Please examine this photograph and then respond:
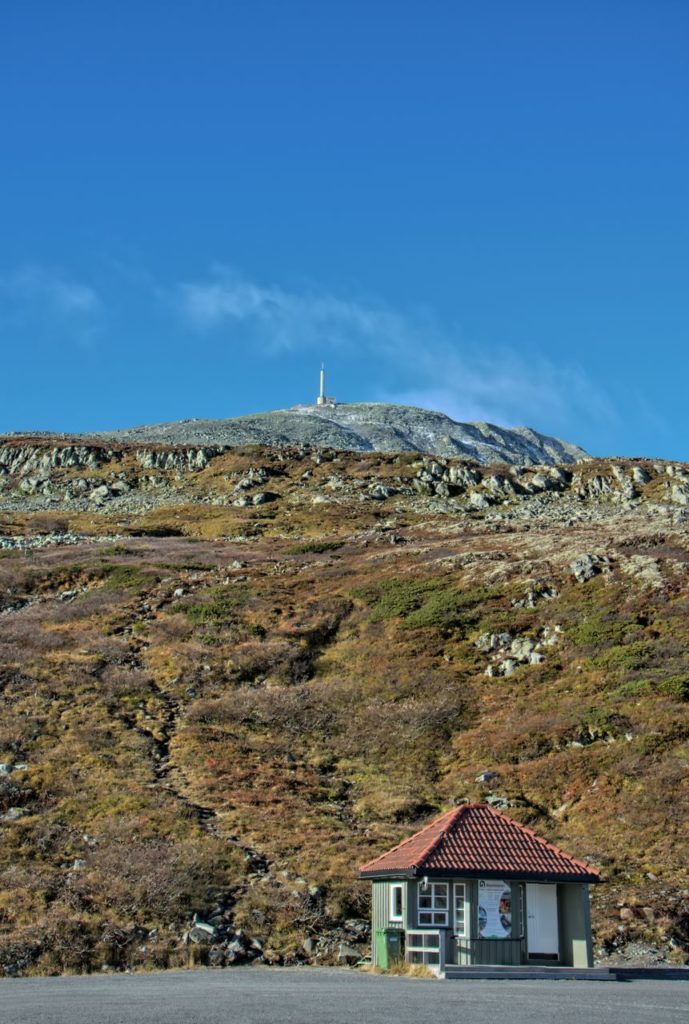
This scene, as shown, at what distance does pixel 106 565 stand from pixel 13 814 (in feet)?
111

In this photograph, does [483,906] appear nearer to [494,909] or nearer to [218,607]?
[494,909]

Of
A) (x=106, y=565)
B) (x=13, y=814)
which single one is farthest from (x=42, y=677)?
(x=106, y=565)

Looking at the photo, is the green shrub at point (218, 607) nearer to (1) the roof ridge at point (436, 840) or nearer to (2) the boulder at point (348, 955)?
(2) the boulder at point (348, 955)

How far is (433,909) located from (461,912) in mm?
628

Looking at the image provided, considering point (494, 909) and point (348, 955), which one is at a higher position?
point (494, 909)

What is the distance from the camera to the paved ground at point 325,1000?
1542cm

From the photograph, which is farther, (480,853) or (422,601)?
(422,601)

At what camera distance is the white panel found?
2462cm

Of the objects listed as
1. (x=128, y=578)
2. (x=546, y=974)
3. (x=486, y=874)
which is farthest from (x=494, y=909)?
(x=128, y=578)

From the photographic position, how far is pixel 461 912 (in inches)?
955

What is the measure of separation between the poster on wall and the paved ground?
1611 mm

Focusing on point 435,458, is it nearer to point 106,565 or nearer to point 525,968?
point 106,565

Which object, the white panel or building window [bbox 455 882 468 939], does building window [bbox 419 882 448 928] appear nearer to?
building window [bbox 455 882 468 939]

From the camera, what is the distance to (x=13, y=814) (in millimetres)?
33594
